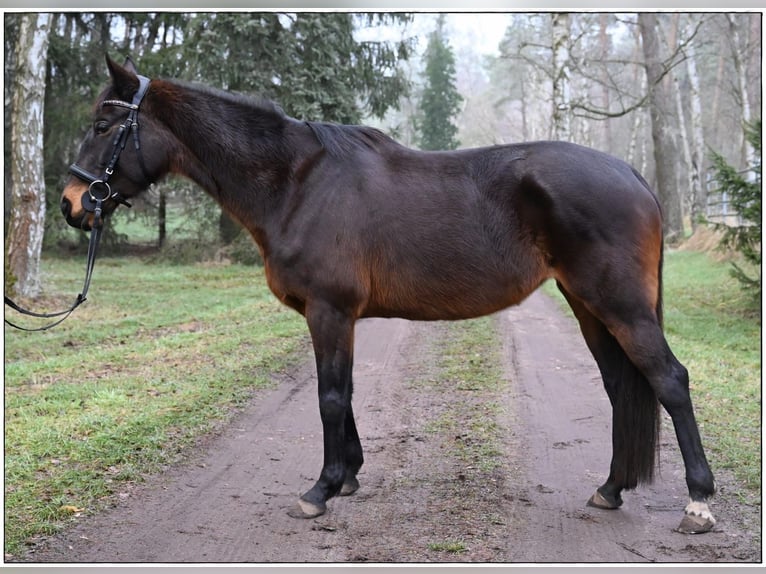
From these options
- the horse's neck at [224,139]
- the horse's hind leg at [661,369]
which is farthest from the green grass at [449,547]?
the horse's neck at [224,139]

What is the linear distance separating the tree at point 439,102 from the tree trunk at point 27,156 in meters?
20.6

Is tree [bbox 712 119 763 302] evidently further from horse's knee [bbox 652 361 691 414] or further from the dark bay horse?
horse's knee [bbox 652 361 691 414]

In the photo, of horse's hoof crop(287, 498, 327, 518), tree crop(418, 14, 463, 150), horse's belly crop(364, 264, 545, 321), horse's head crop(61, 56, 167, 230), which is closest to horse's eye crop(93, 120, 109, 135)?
horse's head crop(61, 56, 167, 230)

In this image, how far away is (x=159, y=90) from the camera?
4387 millimetres

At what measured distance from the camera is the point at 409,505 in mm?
4215

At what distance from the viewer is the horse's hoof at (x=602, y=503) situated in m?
4.23

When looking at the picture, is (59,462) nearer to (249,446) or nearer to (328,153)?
(249,446)

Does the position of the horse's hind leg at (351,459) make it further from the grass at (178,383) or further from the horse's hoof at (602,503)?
the horse's hoof at (602,503)

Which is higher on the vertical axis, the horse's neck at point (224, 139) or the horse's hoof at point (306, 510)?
the horse's neck at point (224, 139)

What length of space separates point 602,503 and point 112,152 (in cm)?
373

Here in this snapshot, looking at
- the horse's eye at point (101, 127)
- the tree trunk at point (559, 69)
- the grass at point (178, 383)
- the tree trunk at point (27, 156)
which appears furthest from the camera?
the tree trunk at point (559, 69)

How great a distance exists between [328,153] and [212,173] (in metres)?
0.78

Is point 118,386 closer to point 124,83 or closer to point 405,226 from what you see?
point 124,83

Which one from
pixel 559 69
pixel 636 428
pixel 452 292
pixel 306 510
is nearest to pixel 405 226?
pixel 452 292
